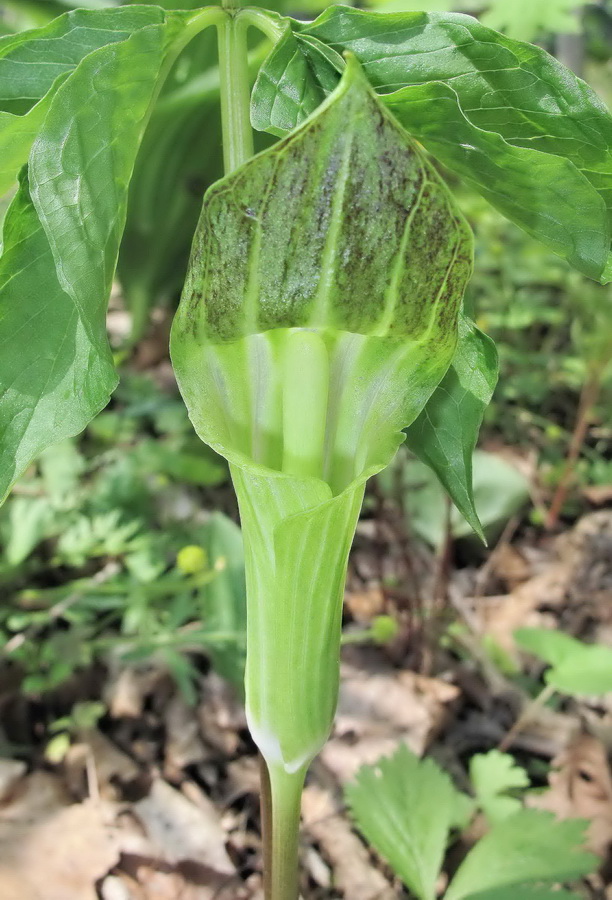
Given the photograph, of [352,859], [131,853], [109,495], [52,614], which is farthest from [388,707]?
[109,495]

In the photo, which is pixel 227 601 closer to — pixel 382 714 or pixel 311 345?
pixel 382 714

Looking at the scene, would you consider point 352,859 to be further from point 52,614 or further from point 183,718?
point 52,614

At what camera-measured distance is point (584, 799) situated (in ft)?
5.34

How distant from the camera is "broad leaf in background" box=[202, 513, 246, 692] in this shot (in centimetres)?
166

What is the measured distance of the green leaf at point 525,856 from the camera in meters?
1.27

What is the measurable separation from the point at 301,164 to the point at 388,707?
1.49m

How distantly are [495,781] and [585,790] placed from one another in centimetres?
25

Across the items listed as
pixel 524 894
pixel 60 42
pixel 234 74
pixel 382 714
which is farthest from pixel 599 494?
pixel 60 42

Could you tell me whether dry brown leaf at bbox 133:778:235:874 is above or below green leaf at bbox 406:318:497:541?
below

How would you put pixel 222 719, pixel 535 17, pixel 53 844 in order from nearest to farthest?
1. pixel 53 844
2. pixel 222 719
3. pixel 535 17

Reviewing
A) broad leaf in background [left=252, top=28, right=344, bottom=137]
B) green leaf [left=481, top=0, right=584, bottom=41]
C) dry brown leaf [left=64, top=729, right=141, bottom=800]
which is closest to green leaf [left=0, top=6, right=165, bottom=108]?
broad leaf in background [left=252, top=28, right=344, bottom=137]

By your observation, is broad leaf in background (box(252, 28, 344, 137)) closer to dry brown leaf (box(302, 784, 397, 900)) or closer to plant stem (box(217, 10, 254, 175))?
plant stem (box(217, 10, 254, 175))

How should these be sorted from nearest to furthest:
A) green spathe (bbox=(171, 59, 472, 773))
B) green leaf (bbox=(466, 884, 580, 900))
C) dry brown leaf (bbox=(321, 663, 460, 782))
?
green spathe (bbox=(171, 59, 472, 773))
green leaf (bbox=(466, 884, 580, 900))
dry brown leaf (bbox=(321, 663, 460, 782))

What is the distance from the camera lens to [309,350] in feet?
2.45
